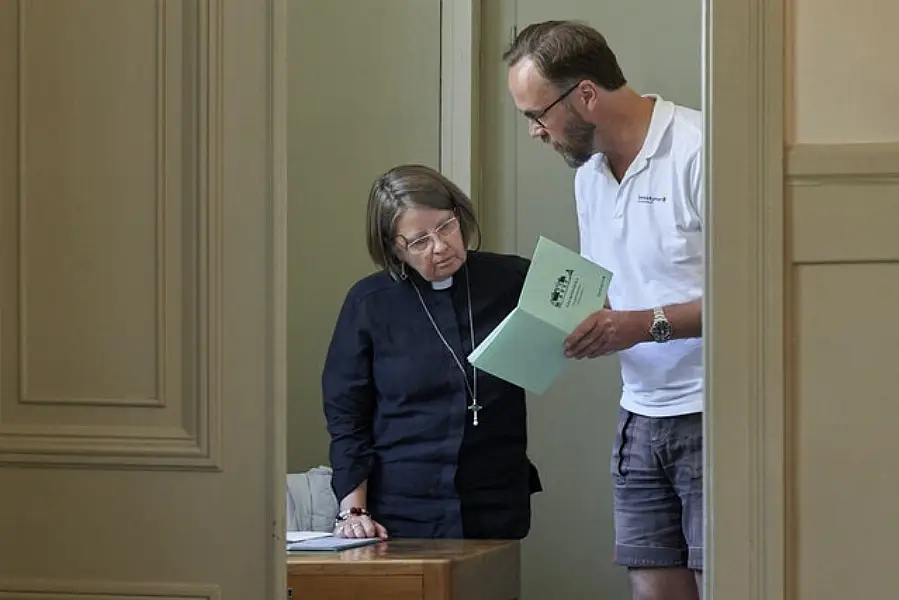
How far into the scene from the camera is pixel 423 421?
2572 millimetres

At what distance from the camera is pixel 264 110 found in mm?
1798

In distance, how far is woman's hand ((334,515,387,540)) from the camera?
8.35ft

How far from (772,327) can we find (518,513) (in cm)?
111

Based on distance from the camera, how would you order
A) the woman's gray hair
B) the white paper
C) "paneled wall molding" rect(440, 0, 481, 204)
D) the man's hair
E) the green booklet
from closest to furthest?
the green booklet, the man's hair, the white paper, the woman's gray hair, "paneled wall molding" rect(440, 0, 481, 204)

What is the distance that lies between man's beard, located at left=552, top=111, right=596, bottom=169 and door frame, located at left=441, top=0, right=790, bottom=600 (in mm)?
723

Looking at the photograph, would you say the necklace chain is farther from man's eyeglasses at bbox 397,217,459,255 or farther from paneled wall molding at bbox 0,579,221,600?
paneled wall molding at bbox 0,579,221,600

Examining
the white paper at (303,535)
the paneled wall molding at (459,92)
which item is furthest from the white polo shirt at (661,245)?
the paneled wall molding at (459,92)

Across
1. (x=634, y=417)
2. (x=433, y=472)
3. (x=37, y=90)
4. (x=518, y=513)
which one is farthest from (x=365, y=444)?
(x=37, y=90)

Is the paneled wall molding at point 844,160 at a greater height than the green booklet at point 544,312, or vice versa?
the paneled wall molding at point 844,160

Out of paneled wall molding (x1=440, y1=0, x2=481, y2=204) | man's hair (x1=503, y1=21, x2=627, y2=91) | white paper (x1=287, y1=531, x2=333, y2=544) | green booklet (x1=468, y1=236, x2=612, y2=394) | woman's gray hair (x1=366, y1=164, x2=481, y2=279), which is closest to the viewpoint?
green booklet (x1=468, y1=236, x2=612, y2=394)

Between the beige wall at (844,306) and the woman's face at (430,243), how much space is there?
41.4 inches

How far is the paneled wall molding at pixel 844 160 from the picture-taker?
5.26 feet

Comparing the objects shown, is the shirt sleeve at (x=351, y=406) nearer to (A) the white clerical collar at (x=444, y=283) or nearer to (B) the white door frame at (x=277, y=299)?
(A) the white clerical collar at (x=444, y=283)

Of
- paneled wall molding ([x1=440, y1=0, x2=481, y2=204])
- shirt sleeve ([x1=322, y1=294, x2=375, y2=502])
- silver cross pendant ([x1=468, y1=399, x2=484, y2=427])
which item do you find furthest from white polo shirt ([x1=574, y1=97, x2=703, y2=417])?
paneled wall molding ([x1=440, y1=0, x2=481, y2=204])
